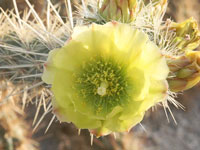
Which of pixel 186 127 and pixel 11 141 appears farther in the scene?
pixel 186 127

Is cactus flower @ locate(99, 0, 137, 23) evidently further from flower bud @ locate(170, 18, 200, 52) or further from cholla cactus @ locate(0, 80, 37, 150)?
cholla cactus @ locate(0, 80, 37, 150)

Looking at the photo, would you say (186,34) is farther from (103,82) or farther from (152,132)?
(152,132)

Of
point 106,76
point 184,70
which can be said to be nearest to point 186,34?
point 184,70

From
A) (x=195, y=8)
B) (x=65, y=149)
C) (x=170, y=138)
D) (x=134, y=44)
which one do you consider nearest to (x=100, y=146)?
(x=65, y=149)

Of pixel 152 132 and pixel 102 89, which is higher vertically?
pixel 102 89

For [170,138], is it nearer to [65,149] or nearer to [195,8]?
[65,149]

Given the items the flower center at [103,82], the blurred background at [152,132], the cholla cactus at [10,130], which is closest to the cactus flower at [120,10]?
the flower center at [103,82]
